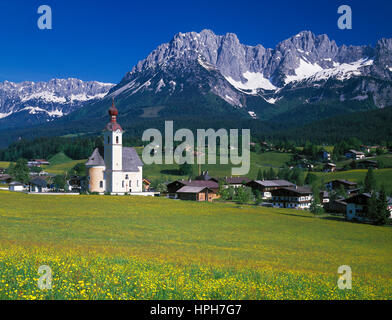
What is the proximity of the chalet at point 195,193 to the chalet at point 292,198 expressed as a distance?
18.9m

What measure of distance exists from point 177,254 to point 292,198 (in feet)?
271

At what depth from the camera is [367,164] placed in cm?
15888

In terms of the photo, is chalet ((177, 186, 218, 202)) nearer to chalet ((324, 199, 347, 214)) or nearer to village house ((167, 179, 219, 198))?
village house ((167, 179, 219, 198))

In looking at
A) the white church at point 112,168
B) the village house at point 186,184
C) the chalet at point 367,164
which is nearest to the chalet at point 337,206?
the village house at point 186,184

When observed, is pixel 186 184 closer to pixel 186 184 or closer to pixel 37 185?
pixel 186 184

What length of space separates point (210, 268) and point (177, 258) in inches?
156

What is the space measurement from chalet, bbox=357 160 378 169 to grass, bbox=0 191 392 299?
110 meters

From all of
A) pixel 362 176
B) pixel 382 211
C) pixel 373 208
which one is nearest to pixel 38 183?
pixel 373 208

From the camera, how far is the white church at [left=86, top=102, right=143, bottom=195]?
86688mm

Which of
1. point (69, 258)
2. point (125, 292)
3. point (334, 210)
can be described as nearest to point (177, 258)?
point (69, 258)

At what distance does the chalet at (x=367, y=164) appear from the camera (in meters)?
156

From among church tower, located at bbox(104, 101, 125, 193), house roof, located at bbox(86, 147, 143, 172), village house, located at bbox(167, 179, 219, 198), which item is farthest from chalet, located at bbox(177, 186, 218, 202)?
church tower, located at bbox(104, 101, 125, 193)

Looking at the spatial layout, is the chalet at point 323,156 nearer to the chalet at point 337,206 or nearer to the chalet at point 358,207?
the chalet at point 337,206
